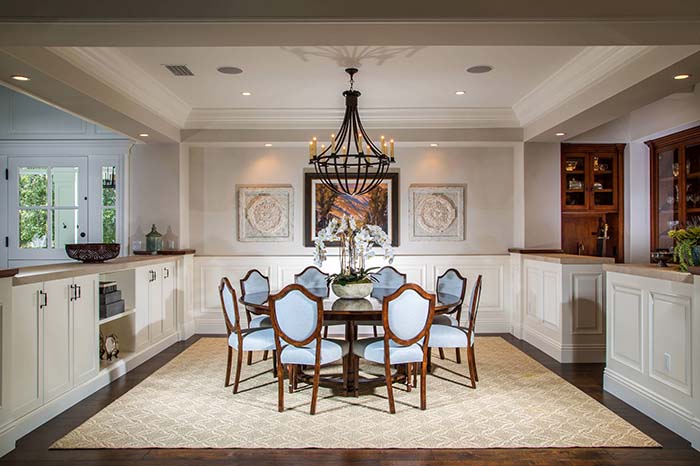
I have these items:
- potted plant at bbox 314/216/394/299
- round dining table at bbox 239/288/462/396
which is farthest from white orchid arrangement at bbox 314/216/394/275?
round dining table at bbox 239/288/462/396

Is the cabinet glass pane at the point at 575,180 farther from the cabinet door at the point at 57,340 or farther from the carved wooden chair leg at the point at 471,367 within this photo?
the cabinet door at the point at 57,340

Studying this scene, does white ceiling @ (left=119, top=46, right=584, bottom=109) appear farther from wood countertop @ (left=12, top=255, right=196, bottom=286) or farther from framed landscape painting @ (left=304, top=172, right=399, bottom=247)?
wood countertop @ (left=12, top=255, right=196, bottom=286)

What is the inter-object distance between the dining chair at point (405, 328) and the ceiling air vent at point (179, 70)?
278 centimetres

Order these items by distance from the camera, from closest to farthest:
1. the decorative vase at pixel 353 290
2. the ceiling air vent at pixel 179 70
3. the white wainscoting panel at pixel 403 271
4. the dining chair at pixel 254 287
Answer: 1. the decorative vase at pixel 353 290
2. the ceiling air vent at pixel 179 70
3. the dining chair at pixel 254 287
4. the white wainscoting panel at pixel 403 271

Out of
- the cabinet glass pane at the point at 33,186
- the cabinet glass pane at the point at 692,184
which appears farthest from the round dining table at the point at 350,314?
the cabinet glass pane at the point at 33,186

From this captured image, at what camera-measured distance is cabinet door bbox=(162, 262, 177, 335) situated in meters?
5.67

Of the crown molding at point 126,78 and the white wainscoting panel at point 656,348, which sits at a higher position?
the crown molding at point 126,78

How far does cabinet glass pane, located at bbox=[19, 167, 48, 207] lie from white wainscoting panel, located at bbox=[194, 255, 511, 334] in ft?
6.68

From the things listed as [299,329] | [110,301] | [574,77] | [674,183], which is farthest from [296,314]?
[674,183]

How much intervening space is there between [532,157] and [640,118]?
4.55 ft

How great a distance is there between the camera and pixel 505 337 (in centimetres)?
625

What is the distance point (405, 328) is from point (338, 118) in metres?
3.27

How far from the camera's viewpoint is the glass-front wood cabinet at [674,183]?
5668mm

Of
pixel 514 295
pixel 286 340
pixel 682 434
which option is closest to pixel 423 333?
pixel 286 340
